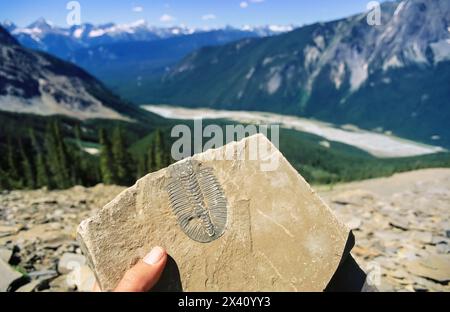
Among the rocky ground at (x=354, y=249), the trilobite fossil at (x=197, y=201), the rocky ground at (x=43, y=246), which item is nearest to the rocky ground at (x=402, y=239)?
the rocky ground at (x=354, y=249)

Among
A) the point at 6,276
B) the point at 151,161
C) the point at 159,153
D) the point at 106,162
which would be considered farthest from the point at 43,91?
the point at 6,276

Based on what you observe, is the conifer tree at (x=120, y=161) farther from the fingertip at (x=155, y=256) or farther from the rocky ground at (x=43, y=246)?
the fingertip at (x=155, y=256)

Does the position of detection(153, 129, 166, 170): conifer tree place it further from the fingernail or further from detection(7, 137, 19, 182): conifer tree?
the fingernail

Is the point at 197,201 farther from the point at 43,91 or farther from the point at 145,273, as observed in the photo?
the point at 43,91

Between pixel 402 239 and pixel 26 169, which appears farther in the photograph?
pixel 26 169

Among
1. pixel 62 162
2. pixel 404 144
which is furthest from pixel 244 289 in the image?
pixel 404 144

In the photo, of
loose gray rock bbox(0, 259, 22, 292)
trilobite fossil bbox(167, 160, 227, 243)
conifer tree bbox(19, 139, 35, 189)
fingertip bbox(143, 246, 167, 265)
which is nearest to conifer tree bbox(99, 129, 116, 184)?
conifer tree bbox(19, 139, 35, 189)
